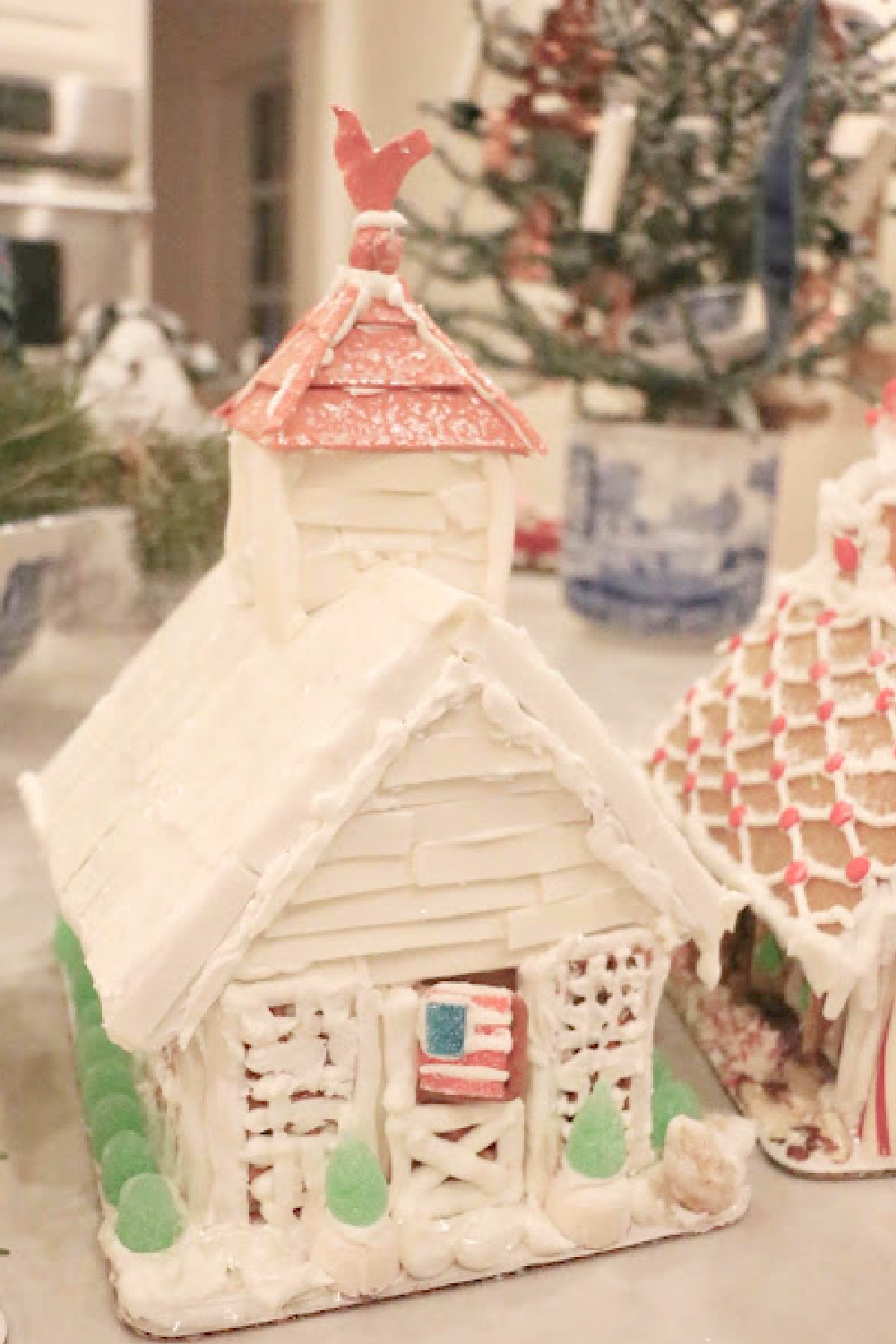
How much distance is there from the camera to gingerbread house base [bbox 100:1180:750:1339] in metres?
0.79

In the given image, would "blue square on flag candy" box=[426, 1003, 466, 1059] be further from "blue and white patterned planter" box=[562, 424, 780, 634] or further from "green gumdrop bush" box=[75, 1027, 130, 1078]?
"blue and white patterned planter" box=[562, 424, 780, 634]

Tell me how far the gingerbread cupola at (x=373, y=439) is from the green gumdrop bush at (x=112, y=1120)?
36 cm

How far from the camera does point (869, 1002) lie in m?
0.95

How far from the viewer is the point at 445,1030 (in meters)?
0.84

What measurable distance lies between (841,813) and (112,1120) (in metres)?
0.56

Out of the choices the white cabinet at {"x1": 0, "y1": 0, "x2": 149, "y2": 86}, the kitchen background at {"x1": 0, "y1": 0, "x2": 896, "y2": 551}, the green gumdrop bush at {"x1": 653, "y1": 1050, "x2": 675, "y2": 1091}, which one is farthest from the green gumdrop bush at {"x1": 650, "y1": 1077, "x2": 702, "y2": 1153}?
the white cabinet at {"x1": 0, "y1": 0, "x2": 149, "y2": 86}

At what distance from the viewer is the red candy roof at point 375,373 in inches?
35.1

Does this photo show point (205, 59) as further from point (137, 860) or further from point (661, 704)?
point (137, 860)

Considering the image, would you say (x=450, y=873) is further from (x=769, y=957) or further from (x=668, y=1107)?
(x=769, y=957)

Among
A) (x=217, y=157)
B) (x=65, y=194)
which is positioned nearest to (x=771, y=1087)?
(x=65, y=194)

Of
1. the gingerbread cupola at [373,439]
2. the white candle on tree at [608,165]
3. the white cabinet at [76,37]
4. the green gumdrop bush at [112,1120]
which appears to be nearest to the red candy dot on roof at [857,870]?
the gingerbread cupola at [373,439]

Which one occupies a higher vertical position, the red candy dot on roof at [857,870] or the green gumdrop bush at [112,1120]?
the red candy dot on roof at [857,870]

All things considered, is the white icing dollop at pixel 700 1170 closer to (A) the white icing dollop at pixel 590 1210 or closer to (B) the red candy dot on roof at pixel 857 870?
(A) the white icing dollop at pixel 590 1210

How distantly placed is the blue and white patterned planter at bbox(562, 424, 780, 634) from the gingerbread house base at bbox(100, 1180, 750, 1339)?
47.6 inches
